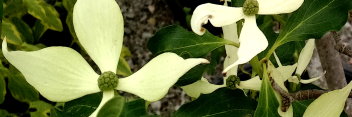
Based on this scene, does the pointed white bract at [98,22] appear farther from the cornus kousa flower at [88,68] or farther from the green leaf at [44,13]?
the green leaf at [44,13]

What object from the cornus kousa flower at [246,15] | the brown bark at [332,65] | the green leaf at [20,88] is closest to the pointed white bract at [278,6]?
the cornus kousa flower at [246,15]

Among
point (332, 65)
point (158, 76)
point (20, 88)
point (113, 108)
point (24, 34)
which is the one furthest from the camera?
point (24, 34)

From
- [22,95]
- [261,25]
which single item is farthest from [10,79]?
[261,25]

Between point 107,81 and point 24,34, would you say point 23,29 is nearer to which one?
point 24,34

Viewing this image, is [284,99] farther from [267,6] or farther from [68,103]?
[68,103]

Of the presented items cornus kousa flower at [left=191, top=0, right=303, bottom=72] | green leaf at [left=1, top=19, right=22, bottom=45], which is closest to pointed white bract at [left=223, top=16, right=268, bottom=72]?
cornus kousa flower at [left=191, top=0, right=303, bottom=72]

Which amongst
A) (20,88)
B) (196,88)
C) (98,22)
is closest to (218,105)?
(196,88)
